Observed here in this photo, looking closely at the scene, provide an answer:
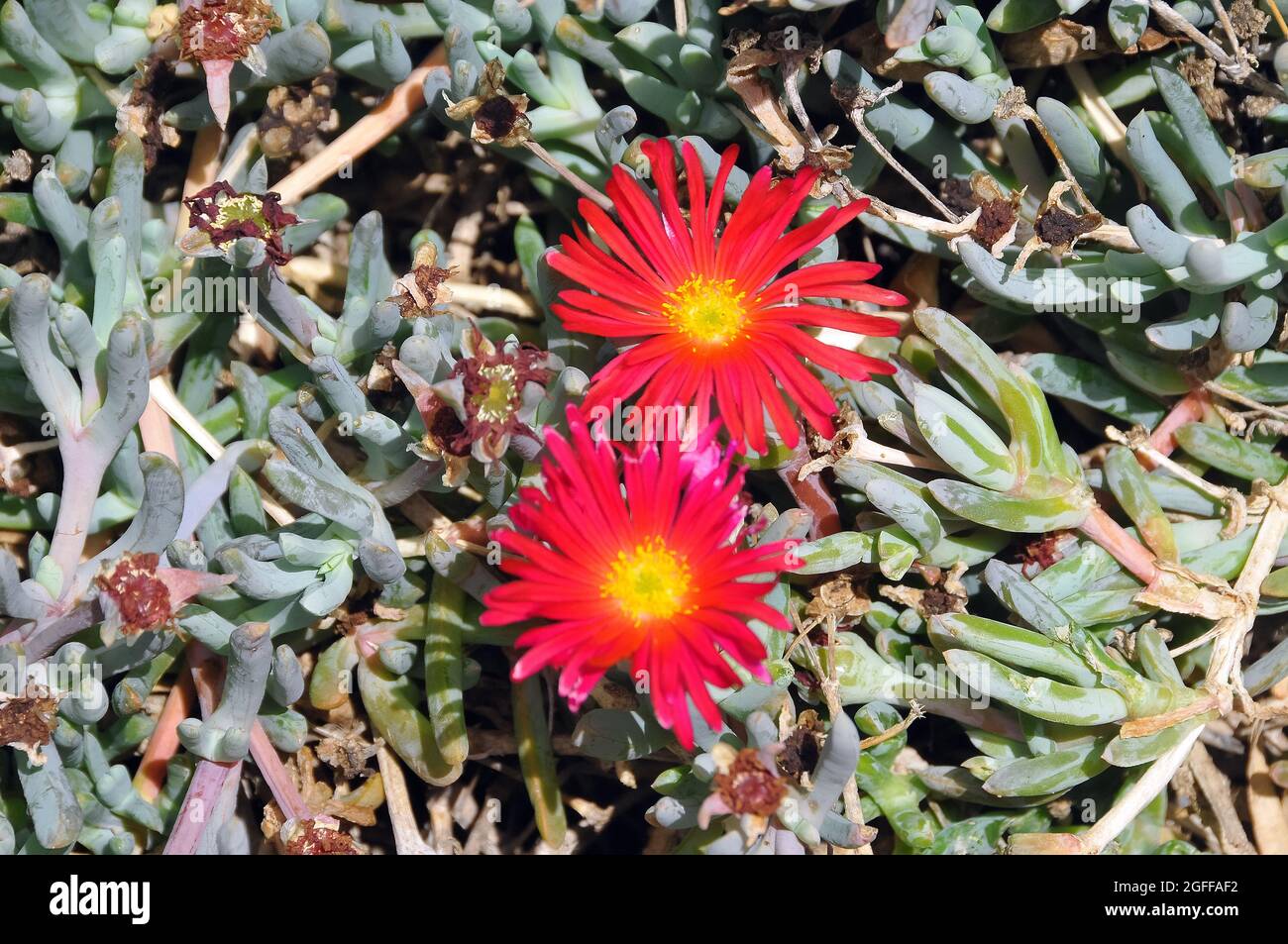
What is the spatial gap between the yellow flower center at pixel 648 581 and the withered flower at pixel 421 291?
447 millimetres

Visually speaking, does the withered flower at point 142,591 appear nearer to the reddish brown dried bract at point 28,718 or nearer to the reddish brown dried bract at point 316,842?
the reddish brown dried bract at point 28,718

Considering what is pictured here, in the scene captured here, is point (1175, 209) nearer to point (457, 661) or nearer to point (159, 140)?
point (457, 661)

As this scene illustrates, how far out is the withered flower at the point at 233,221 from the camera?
5.17 feet

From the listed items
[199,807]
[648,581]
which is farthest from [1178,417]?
[199,807]

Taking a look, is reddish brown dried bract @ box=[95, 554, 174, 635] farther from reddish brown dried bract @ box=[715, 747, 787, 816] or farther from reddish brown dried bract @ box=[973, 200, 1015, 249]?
reddish brown dried bract @ box=[973, 200, 1015, 249]

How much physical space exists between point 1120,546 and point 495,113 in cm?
107

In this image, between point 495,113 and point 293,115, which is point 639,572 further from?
point 293,115

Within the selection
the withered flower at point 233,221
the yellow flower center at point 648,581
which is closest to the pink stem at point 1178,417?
the yellow flower center at point 648,581

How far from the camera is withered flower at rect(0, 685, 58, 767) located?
148 centimetres

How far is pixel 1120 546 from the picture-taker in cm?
168

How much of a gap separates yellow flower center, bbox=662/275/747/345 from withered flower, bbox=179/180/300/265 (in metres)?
0.53

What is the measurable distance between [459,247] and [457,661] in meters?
0.69

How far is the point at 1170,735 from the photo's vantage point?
5.32 ft
